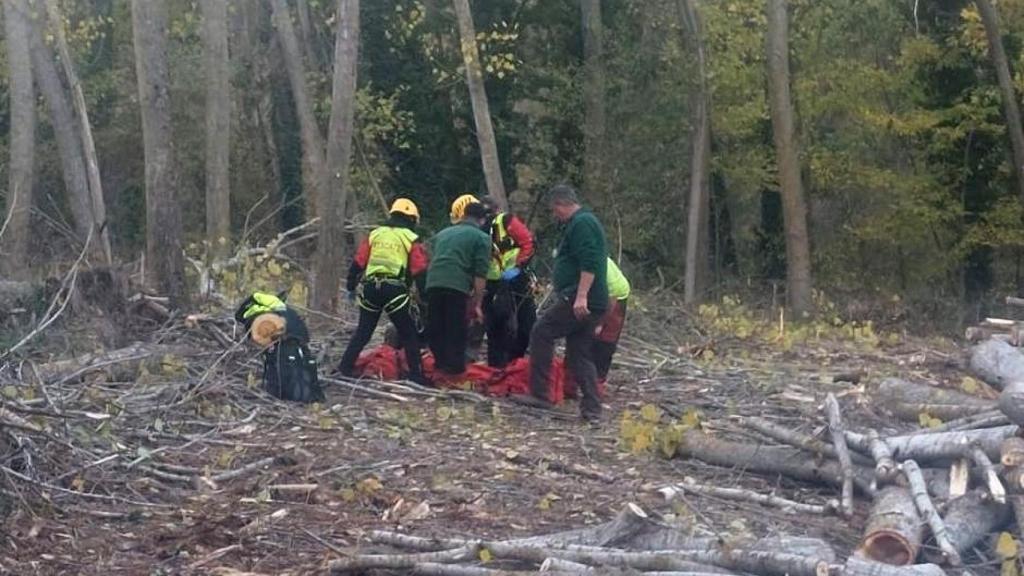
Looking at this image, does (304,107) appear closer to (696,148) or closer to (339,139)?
(696,148)

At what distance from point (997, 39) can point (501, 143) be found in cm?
911

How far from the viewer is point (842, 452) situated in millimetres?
9695

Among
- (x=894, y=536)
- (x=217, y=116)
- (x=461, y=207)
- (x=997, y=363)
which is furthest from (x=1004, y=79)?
(x=894, y=536)

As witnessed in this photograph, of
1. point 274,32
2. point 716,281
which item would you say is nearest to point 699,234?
point 716,281

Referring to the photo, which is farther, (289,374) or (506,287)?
(506,287)

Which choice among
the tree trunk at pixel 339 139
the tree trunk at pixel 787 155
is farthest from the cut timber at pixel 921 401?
the tree trunk at pixel 787 155

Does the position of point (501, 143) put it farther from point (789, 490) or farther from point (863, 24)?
point (789, 490)

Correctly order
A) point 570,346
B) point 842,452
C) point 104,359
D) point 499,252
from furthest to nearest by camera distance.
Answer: point 499,252
point 570,346
point 104,359
point 842,452

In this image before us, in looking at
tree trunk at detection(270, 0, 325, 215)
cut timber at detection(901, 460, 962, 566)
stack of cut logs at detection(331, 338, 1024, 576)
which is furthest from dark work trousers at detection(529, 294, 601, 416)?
tree trunk at detection(270, 0, 325, 215)

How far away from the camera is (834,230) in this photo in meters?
33.7

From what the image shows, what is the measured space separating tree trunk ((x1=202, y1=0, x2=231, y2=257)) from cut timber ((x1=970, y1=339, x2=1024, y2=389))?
12.8 meters

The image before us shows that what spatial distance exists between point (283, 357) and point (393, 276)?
126 cm

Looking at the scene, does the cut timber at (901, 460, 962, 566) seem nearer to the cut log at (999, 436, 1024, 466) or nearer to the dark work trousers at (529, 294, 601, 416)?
the cut log at (999, 436, 1024, 466)

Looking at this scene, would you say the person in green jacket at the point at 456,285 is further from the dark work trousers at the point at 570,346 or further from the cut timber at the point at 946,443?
the cut timber at the point at 946,443
